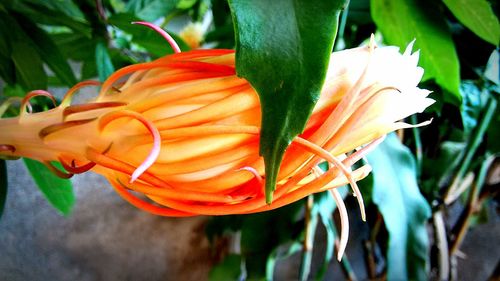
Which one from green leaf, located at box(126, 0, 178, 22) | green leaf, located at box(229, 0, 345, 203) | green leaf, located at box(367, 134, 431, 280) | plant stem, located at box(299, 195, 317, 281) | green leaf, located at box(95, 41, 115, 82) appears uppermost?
green leaf, located at box(229, 0, 345, 203)

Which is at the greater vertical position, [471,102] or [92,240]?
[471,102]

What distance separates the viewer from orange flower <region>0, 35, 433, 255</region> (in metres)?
0.22

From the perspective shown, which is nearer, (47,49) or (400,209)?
(47,49)

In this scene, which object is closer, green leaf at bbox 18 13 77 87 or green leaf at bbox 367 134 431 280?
green leaf at bbox 18 13 77 87

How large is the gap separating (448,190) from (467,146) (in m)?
0.11

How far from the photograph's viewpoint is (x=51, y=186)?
18.3 inches

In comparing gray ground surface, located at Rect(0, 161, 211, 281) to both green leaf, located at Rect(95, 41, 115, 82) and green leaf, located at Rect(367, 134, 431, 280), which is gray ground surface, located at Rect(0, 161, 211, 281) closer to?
green leaf, located at Rect(95, 41, 115, 82)

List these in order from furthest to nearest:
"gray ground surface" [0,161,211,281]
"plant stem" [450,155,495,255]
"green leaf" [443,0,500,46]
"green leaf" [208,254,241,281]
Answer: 1. "plant stem" [450,155,495,255]
2. "green leaf" [208,254,241,281]
3. "gray ground surface" [0,161,211,281]
4. "green leaf" [443,0,500,46]

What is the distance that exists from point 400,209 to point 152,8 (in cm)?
40

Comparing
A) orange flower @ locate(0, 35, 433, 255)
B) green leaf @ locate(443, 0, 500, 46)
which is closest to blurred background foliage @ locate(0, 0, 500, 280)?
green leaf @ locate(443, 0, 500, 46)

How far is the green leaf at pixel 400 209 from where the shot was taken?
56 cm

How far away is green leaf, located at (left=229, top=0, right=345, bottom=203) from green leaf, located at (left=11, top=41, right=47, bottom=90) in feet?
1.05

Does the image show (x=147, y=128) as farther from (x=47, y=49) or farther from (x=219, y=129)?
(x=47, y=49)

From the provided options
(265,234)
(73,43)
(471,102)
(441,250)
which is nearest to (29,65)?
(73,43)
